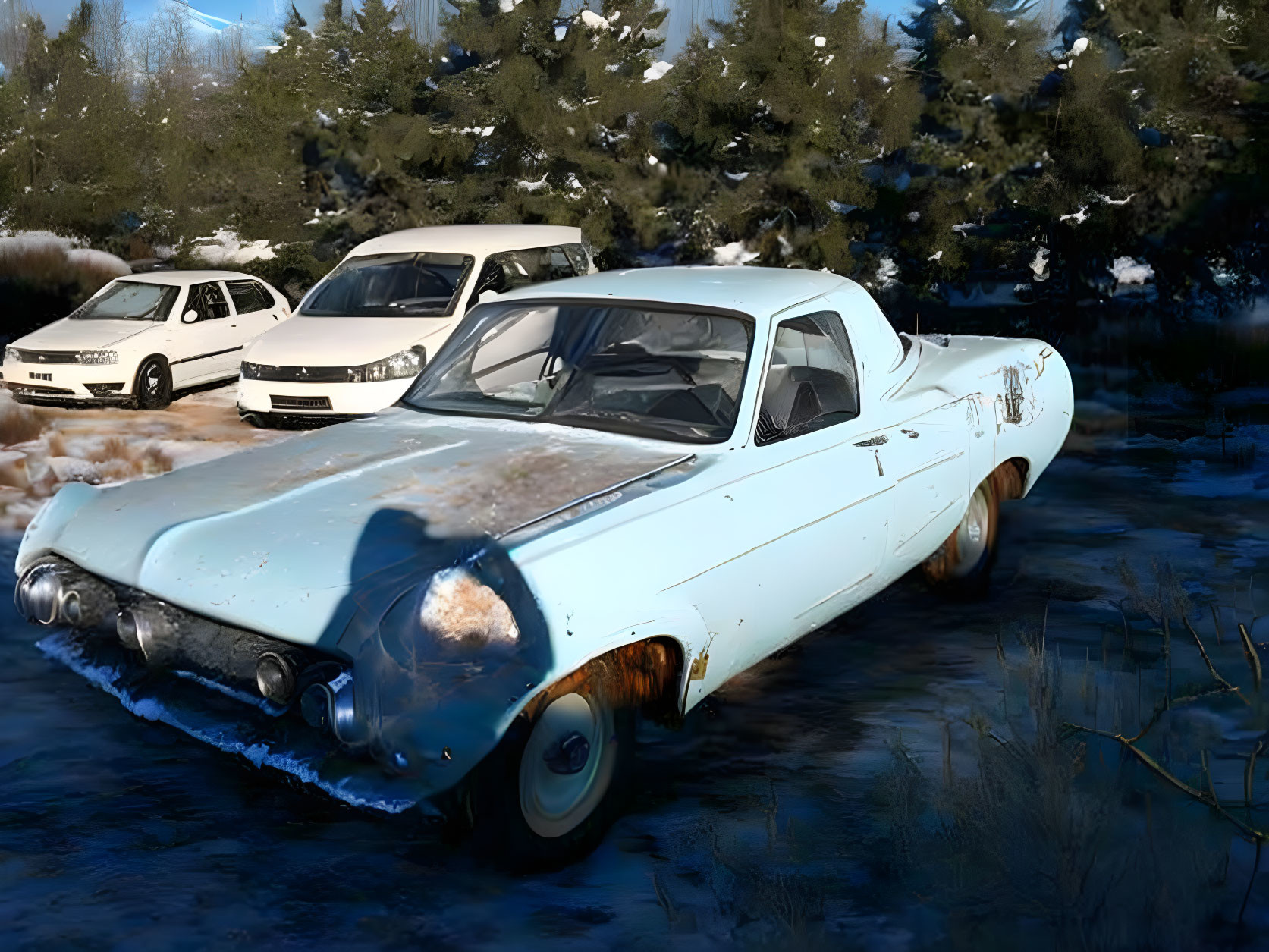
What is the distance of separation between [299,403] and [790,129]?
1385 cm

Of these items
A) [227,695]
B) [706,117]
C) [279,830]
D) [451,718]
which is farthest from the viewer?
[706,117]

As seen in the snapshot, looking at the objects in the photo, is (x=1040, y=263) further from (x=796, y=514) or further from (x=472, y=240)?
(x=796, y=514)

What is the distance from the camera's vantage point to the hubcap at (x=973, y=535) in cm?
598

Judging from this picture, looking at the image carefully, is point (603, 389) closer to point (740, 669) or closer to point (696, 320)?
point (696, 320)

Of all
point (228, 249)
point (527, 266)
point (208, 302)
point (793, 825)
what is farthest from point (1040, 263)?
point (793, 825)

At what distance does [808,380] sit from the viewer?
16.0ft

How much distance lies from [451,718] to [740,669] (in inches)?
51.5

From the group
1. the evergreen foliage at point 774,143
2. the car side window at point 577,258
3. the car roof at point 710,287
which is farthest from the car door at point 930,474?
the evergreen foliage at point 774,143

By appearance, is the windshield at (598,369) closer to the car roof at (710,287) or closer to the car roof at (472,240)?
the car roof at (710,287)

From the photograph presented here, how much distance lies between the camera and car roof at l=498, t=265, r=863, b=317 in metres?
4.86

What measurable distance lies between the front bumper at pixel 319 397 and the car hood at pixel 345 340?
7.1 inches

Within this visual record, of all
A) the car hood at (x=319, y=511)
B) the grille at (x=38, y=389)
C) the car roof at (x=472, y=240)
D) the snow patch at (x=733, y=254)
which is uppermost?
the car roof at (x=472, y=240)

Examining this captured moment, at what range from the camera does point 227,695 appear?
3.52 metres

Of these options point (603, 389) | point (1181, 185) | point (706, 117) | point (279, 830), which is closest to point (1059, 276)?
point (1181, 185)
